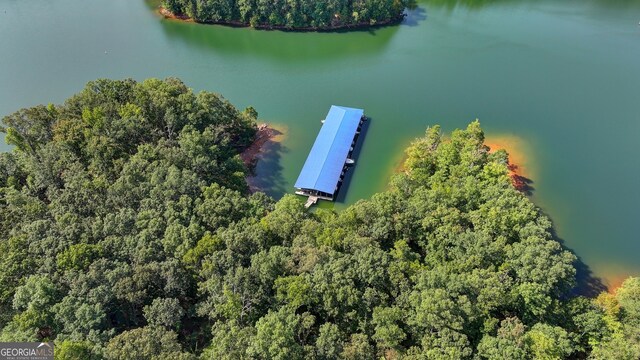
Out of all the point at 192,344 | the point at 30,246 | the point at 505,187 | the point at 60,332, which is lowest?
the point at 192,344

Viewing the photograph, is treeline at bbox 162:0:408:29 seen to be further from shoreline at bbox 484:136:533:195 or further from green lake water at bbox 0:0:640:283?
shoreline at bbox 484:136:533:195

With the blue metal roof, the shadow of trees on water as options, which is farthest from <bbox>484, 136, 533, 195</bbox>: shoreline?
the shadow of trees on water

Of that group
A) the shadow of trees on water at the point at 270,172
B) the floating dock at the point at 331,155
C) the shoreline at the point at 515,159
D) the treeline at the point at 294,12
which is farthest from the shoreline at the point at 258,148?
Result: the shoreline at the point at 515,159

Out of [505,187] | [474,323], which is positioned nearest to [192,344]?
[474,323]

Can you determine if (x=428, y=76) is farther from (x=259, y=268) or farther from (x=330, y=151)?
(x=259, y=268)

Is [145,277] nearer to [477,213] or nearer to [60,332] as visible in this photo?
[60,332]

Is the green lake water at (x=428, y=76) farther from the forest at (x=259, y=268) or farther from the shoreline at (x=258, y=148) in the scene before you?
the forest at (x=259, y=268)

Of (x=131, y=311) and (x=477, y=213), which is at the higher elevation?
(x=477, y=213)
